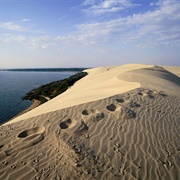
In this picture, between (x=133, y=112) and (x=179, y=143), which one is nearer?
(x=179, y=143)

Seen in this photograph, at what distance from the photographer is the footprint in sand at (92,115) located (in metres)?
5.74

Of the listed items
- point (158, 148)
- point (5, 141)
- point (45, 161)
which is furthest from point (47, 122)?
point (158, 148)

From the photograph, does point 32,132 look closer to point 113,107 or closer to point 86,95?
point 113,107

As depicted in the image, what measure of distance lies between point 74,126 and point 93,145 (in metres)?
0.96

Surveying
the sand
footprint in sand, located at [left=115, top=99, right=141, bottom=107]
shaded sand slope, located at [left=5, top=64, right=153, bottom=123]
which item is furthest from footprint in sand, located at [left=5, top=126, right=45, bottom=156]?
footprint in sand, located at [left=115, top=99, right=141, bottom=107]

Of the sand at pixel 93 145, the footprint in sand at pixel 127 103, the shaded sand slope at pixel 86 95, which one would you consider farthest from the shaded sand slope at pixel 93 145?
the shaded sand slope at pixel 86 95

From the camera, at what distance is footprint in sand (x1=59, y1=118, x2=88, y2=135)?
4.98 m

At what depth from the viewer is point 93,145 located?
454 cm

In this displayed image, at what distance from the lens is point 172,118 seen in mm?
6480

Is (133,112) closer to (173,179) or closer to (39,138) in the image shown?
(173,179)

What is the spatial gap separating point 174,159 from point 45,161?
326cm

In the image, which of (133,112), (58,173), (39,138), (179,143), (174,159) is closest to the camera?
(58,173)

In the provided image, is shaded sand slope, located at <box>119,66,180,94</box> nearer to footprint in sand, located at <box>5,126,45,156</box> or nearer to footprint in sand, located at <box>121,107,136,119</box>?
footprint in sand, located at <box>121,107,136,119</box>

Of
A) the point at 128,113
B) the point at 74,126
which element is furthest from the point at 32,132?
the point at 128,113
